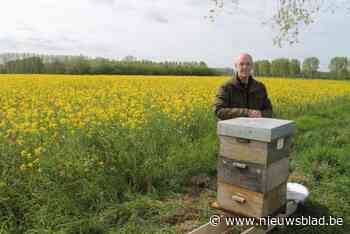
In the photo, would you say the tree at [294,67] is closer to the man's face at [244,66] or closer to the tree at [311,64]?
the tree at [311,64]

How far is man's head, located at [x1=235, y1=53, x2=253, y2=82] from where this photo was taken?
3322 millimetres

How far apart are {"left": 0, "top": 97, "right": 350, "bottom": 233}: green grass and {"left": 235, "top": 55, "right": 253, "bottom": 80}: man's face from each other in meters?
1.62

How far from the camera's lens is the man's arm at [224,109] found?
129 inches

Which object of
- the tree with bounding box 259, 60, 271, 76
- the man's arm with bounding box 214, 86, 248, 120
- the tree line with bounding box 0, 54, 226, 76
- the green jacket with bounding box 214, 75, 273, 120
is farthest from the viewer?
the tree with bounding box 259, 60, 271, 76

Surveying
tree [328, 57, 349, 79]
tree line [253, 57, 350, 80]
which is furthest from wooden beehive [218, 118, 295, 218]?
tree [328, 57, 349, 79]

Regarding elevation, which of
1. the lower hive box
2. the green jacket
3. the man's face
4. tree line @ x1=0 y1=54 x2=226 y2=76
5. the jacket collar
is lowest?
the lower hive box

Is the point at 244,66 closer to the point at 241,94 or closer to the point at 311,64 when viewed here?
the point at 241,94

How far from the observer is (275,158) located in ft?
8.92

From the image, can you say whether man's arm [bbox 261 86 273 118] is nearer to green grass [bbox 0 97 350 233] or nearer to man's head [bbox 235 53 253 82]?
man's head [bbox 235 53 253 82]

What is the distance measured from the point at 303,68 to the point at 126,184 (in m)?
56.0

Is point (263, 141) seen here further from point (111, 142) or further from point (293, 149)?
point (293, 149)

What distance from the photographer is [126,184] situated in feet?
12.6

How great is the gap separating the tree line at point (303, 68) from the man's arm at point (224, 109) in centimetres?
4364

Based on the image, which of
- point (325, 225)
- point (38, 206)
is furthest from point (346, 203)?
point (38, 206)
